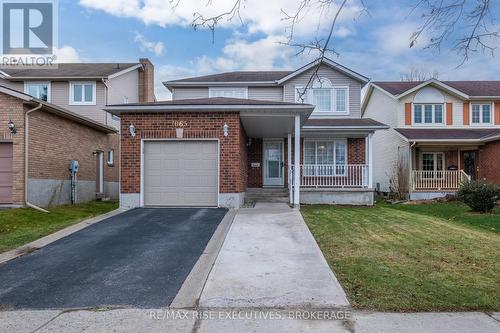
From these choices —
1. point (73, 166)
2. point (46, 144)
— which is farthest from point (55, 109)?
point (73, 166)

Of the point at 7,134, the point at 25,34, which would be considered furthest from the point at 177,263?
the point at 25,34

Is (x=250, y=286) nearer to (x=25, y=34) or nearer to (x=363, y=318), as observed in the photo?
(x=363, y=318)

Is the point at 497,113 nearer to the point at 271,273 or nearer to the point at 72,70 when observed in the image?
the point at 271,273

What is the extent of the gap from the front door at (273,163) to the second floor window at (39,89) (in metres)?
11.9

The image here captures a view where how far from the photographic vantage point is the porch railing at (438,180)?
813 inches

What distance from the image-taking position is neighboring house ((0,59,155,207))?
41.8 ft

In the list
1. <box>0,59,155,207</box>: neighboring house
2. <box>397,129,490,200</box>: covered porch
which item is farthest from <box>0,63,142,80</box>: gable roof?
<box>397,129,490,200</box>: covered porch

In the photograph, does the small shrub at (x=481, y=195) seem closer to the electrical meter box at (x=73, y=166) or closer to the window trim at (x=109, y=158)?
the electrical meter box at (x=73, y=166)

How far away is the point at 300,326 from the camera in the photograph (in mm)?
4129

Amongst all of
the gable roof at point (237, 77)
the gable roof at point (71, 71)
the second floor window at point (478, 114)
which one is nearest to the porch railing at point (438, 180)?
the second floor window at point (478, 114)

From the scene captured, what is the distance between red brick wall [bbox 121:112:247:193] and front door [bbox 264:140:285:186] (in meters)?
6.37

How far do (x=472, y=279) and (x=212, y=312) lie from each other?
3657mm

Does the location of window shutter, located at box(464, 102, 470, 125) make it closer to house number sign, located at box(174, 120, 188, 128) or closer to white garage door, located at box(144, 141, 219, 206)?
white garage door, located at box(144, 141, 219, 206)

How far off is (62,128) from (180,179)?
582cm
